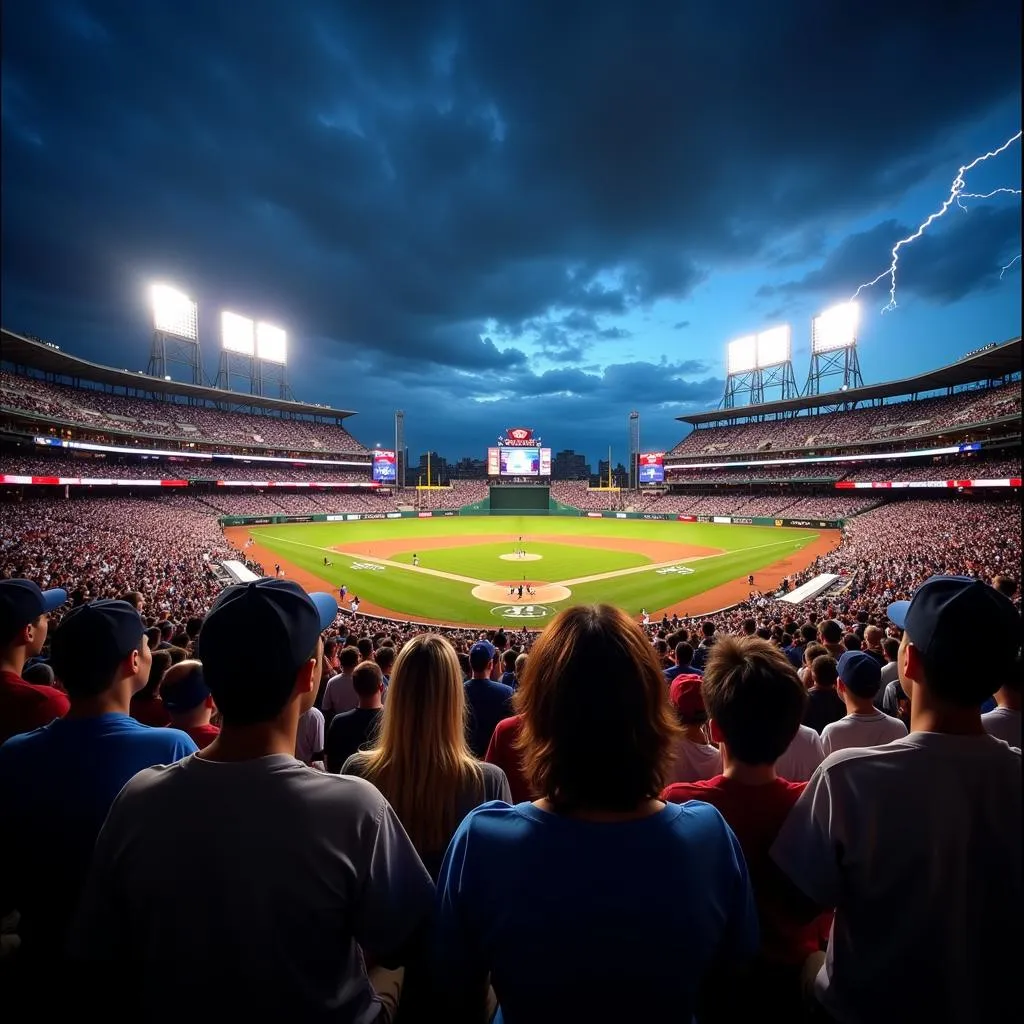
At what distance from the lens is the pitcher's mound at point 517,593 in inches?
1127

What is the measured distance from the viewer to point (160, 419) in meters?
70.8

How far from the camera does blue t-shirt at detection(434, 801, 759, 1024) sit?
1551mm

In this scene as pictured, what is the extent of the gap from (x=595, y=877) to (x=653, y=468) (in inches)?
3634

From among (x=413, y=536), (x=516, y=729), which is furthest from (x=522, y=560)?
(x=516, y=729)

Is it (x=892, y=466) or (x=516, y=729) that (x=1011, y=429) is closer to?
(x=892, y=466)

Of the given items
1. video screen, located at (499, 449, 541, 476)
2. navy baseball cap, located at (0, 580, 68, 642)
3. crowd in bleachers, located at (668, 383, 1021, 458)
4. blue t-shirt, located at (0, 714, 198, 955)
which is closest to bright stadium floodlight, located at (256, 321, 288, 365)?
video screen, located at (499, 449, 541, 476)

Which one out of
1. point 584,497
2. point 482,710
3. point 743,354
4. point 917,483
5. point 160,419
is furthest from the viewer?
point 584,497

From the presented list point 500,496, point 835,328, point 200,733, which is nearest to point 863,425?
point 835,328

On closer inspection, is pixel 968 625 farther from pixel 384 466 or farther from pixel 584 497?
pixel 584 497

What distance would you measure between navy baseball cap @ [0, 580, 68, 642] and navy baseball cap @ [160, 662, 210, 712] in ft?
4.57

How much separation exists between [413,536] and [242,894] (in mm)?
58626

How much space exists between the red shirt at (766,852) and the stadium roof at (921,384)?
5345 cm

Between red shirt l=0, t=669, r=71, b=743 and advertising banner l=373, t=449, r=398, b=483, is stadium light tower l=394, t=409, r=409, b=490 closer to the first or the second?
advertising banner l=373, t=449, r=398, b=483

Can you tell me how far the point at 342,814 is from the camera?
1811mm
